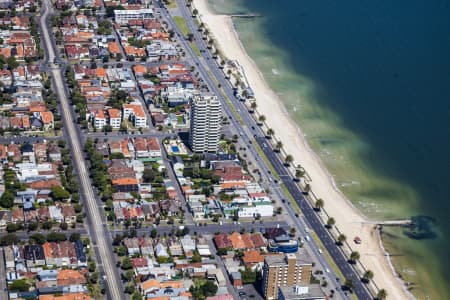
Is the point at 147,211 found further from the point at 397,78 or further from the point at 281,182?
the point at 397,78

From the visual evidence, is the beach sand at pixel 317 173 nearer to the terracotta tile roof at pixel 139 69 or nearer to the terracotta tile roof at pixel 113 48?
the terracotta tile roof at pixel 139 69

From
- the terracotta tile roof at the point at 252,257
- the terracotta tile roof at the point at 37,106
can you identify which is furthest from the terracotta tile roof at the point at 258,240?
the terracotta tile roof at the point at 37,106

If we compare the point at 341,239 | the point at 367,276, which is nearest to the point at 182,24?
the point at 341,239

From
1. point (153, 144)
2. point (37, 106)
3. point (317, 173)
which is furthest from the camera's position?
point (37, 106)

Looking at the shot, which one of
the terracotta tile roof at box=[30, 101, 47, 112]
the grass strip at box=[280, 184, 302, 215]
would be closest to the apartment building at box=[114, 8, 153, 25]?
the terracotta tile roof at box=[30, 101, 47, 112]

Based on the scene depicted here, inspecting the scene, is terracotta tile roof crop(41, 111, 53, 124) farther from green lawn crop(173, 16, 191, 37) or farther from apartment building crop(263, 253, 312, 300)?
apartment building crop(263, 253, 312, 300)

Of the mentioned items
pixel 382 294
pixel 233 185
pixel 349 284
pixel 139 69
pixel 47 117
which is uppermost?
pixel 139 69

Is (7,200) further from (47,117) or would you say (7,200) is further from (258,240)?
(258,240)
